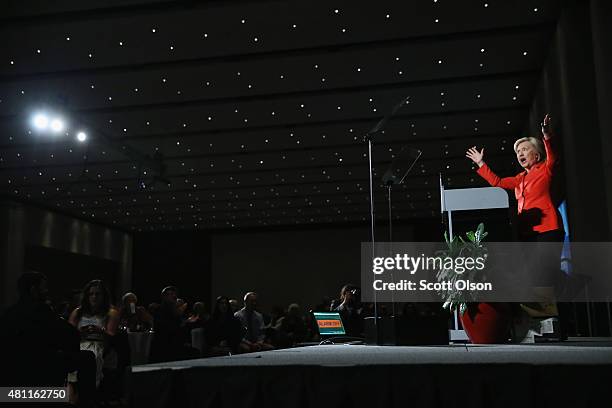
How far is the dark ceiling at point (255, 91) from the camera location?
756 cm

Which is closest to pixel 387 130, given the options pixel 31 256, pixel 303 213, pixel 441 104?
pixel 441 104

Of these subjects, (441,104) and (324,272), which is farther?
(324,272)

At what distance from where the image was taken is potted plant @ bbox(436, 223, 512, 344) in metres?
3.09

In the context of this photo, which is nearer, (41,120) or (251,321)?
(251,321)

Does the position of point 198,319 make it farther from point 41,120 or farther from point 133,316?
point 41,120

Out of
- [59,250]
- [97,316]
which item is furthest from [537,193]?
[59,250]

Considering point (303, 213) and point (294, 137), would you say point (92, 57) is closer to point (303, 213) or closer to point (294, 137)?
point (294, 137)

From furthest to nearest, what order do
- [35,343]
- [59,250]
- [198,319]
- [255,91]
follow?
1. [59,250]
2. [255,91]
3. [198,319]
4. [35,343]

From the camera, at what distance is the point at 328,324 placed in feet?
15.9

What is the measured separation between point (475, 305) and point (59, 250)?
15.7 m

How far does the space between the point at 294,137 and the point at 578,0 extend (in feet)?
19.9

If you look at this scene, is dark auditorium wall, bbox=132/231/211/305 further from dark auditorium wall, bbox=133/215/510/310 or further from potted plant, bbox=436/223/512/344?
potted plant, bbox=436/223/512/344

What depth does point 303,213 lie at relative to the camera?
17875mm

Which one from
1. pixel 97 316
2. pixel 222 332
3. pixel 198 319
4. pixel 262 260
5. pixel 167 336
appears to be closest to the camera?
pixel 97 316
